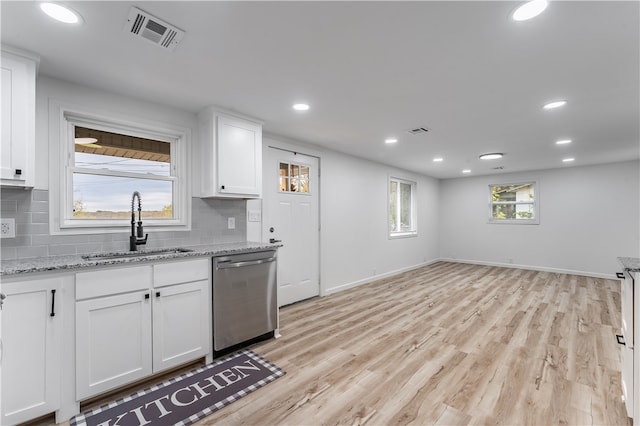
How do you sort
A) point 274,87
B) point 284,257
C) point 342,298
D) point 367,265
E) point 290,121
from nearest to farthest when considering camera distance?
1. point 274,87
2. point 290,121
3. point 284,257
4. point 342,298
5. point 367,265

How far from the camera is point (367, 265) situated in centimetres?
550

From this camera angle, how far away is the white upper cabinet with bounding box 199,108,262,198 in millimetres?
2898

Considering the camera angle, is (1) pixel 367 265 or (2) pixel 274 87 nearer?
(2) pixel 274 87

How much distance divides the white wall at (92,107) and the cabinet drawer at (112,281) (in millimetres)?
893

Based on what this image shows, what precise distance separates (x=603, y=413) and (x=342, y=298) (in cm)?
297

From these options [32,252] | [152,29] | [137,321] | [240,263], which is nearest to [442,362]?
[240,263]

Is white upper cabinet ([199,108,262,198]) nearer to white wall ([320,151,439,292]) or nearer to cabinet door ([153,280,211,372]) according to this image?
cabinet door ([153,280,211,372])

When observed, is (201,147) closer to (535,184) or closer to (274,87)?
(274,87)

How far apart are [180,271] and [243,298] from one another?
66cm

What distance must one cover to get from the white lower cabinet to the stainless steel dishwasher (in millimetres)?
101

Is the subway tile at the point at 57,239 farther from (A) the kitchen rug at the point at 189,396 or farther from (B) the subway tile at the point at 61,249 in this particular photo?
(A) the kitchen rug at the point at 189,396

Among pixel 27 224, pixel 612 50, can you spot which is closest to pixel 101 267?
pixel 27 224

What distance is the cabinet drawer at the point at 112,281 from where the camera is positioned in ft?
6.29

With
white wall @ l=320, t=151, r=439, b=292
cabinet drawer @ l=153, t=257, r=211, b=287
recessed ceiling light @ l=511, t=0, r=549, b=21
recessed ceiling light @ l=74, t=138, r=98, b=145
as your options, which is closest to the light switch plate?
cabinet drawer @ l=153, t=257, r=211, b=287
